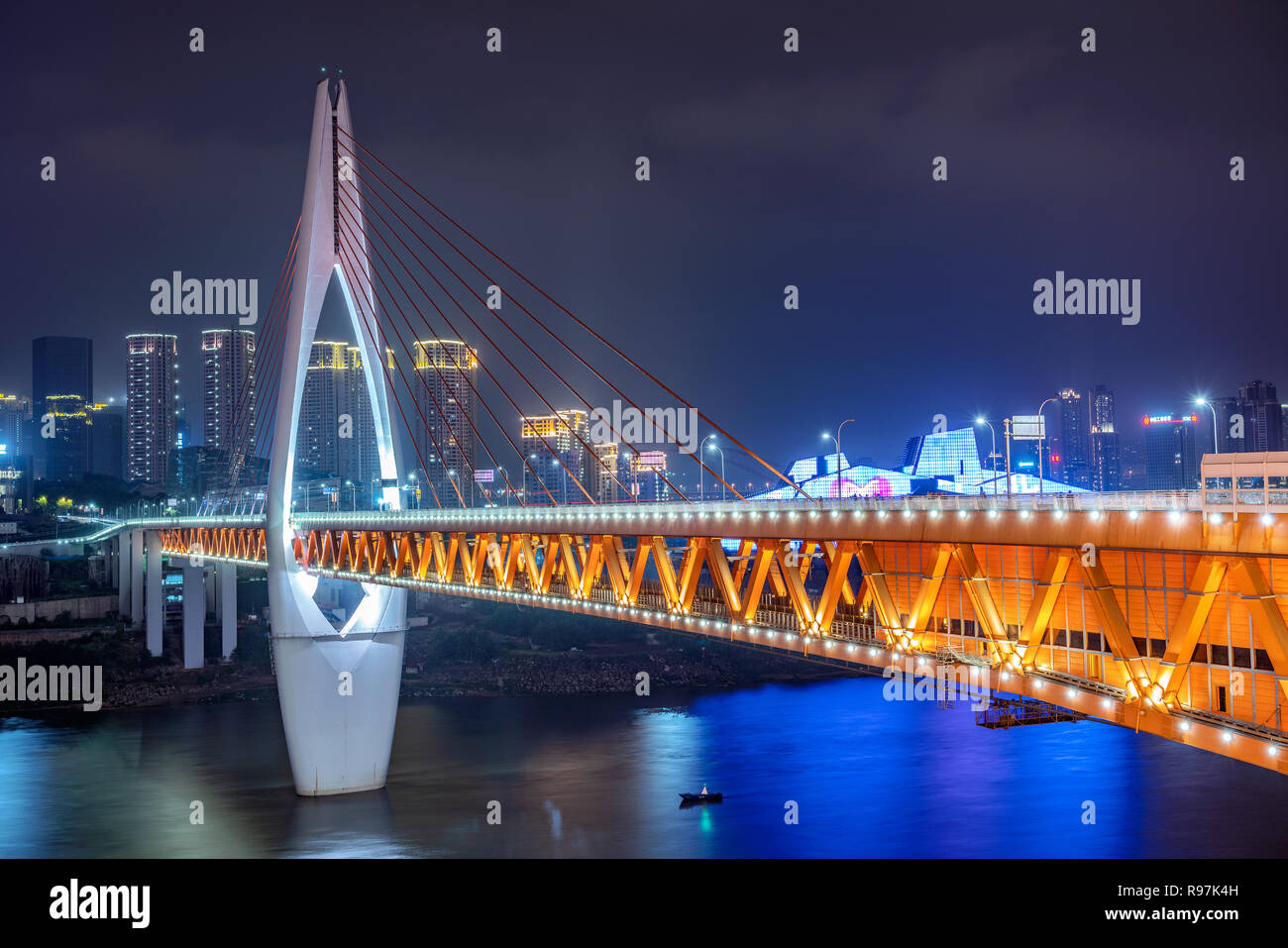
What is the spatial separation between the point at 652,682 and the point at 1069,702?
5341 cm

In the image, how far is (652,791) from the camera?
39.6 meters

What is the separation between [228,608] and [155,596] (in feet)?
13.8

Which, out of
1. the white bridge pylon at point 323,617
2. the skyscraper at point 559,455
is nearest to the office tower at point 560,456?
the skyscraper at point 559,455

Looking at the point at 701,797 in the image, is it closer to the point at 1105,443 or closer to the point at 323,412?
the point at 1105,443

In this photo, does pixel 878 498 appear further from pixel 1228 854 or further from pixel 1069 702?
pixel 1228 854

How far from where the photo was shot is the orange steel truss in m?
14.8

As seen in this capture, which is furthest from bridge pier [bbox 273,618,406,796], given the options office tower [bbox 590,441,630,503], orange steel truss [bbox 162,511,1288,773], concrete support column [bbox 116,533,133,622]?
concrete support column [bbox 116,533,133,622]

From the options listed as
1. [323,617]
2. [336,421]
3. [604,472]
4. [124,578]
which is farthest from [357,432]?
[323,617]

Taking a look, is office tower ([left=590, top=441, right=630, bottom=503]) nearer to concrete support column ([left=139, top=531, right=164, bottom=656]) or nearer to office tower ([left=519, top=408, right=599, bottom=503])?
office tower ([left=519, top=408, right=599, bottom=503])

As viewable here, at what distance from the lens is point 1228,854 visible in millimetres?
31469

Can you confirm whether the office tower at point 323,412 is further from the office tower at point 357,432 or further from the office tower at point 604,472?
the office tower at point 604,472

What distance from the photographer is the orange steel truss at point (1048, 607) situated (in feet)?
48.5

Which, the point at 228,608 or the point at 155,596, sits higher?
the point at 155,596
